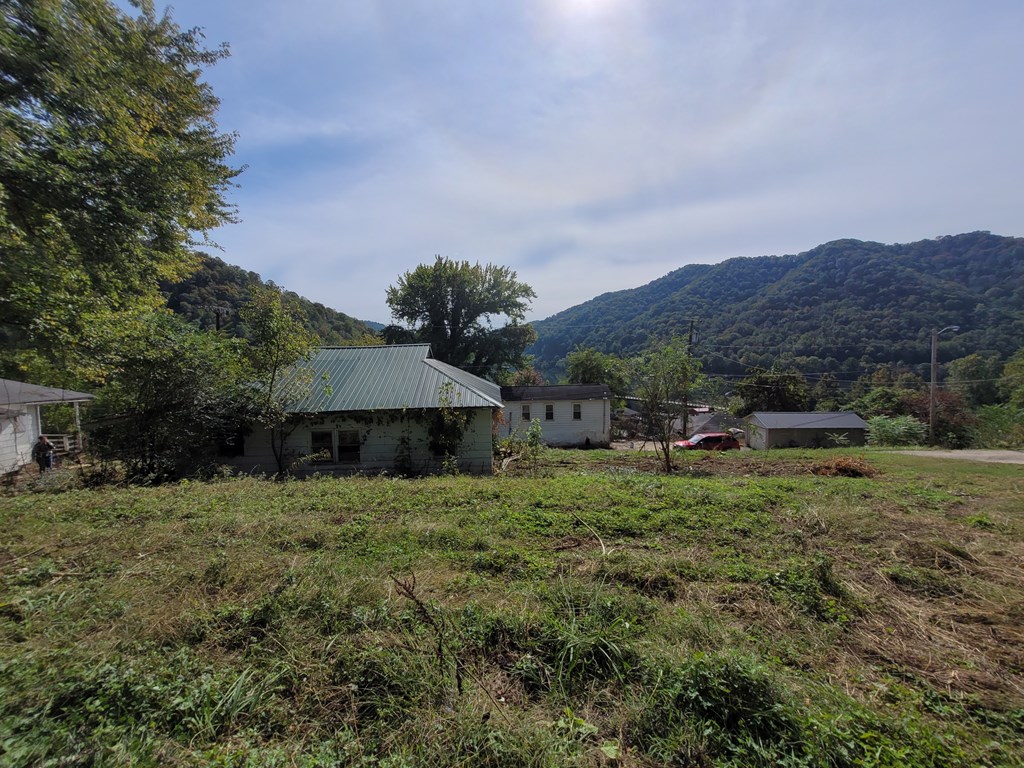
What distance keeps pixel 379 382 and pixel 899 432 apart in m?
29.6

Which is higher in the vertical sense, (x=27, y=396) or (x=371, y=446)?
(x=27, y=396)

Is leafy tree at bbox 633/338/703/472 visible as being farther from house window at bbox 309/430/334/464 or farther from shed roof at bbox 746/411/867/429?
shed roof at bbox 746/411/867/429

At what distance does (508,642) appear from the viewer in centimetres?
317

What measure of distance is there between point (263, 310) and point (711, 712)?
1298 cm

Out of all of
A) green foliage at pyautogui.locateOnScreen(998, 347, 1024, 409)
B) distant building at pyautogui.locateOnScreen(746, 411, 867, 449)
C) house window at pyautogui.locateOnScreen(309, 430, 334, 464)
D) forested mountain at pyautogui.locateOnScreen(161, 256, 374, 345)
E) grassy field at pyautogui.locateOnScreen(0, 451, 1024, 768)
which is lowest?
distant building at pyautogui.locateOnScreen(746, 411, 867, 449)

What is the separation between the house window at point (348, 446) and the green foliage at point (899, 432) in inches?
1178

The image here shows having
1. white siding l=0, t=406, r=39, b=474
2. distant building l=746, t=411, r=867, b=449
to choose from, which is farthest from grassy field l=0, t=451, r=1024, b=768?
distant building l=746, t=411, r=867, b=449

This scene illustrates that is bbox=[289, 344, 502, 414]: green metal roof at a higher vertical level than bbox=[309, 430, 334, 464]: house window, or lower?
higher

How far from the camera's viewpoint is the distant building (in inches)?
1088

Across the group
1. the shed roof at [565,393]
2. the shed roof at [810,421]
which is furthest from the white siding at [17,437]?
the shed roof at [810,421]

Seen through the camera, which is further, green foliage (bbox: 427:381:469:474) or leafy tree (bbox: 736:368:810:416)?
leafy tree (bbox: 736:368:810:416)

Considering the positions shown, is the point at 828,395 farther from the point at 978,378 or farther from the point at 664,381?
the point at 664,381

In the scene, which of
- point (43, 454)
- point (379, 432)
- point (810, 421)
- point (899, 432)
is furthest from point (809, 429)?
point (43, 454)

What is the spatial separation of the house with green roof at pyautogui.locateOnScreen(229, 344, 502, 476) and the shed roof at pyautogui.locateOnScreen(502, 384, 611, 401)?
13.0m
